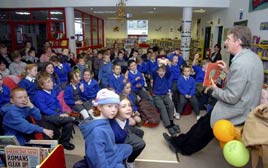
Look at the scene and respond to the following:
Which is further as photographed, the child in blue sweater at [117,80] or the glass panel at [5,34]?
the glass panel at [5,34]

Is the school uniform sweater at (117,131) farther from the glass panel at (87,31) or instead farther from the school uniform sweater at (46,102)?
the glass panel at (87,31)

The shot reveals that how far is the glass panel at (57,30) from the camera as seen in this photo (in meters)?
9.37

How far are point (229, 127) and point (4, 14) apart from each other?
10399 millimetres

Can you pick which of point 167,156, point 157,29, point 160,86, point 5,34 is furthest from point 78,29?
Result: point 167,156

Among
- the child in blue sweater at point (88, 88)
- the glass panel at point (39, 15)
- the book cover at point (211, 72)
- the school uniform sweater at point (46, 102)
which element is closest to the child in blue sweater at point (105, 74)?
the child in blue sweater at point (88, 88)

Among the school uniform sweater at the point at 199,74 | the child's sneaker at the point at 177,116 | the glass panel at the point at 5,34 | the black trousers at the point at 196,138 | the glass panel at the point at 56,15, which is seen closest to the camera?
the black trousers at the point at 196,138

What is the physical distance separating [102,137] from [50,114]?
5.50 feet

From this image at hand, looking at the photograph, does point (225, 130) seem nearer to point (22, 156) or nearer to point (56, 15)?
point (22, 156)

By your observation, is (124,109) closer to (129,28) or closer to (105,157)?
(105,157)

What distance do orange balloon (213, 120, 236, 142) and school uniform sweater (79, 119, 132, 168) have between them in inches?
40.1

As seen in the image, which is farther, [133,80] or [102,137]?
[133,80]

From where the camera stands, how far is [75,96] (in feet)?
13.0

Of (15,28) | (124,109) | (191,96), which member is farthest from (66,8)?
(124,109)

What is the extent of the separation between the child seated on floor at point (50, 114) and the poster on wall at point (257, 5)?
5.55 m
